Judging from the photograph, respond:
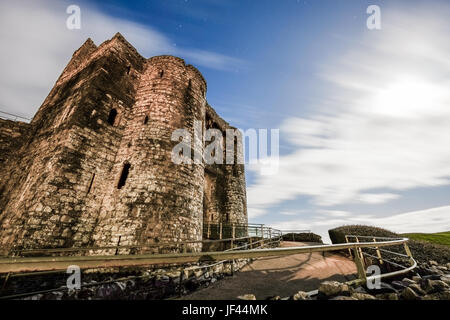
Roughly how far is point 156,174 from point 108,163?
88.3 inches

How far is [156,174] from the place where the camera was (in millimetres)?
7500

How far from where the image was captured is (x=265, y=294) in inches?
141

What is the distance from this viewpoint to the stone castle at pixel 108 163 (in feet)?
19.7

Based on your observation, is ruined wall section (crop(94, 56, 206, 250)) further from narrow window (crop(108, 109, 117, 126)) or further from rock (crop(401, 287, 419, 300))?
rock (crop(401, 287, 419, 300))

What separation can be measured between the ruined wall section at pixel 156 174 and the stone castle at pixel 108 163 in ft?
0.13

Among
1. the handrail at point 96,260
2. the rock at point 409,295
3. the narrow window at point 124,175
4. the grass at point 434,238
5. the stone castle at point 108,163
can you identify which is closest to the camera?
the handrail at point 96,260

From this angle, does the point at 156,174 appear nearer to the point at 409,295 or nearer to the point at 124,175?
the point at 124,175

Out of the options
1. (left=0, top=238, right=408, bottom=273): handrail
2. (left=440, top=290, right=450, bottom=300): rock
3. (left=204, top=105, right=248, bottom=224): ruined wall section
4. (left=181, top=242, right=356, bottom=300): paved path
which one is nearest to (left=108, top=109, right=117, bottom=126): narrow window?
(left=204, top=105, right=248, bottom=224): ruined wall section

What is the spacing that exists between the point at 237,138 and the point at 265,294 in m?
16.4

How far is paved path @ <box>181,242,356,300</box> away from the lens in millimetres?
3578

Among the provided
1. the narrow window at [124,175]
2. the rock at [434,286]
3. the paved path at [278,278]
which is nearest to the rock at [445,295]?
the rock at [434,286]

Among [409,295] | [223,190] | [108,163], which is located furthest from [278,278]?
[223,190]

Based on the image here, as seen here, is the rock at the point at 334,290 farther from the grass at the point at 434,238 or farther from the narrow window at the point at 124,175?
the grass at the point at 434,238
